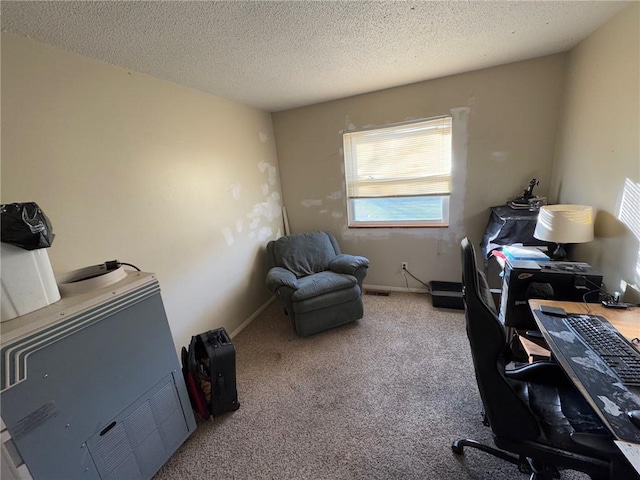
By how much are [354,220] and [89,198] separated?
2.54m

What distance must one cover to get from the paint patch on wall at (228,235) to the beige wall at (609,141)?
113 inches

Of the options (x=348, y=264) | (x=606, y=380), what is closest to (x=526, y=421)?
(x=606, y=380)

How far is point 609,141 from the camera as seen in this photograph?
1.65 metres

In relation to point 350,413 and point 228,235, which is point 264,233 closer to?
point 228,235

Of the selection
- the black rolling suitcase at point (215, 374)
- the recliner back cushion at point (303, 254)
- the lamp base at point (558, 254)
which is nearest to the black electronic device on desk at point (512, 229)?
the lamp base at point (558, 254)

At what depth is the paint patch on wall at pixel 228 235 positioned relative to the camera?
8.28 ft

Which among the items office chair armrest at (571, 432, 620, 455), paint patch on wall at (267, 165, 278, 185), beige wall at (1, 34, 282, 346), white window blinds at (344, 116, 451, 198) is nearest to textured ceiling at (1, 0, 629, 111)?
beige wall at (1, 34, 282, 346)

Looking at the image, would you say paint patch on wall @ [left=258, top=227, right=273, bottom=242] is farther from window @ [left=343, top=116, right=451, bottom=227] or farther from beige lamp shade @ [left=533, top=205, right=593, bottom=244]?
beige lamp shade @ [left=533, top=205, right=593, bottom=244]

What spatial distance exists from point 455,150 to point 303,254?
1.92 m

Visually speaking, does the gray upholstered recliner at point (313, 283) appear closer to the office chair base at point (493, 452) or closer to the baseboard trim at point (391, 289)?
the baseboard trim at point (391, 289)

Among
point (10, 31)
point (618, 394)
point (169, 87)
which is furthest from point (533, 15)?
point (10, 31)

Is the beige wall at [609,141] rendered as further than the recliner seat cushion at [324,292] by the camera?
No

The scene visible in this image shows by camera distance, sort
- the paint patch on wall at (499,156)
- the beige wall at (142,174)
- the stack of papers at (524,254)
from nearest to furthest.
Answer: the beige wall at (142,174)
the stack of papers at (524,254)
the paint patch on wall at (499,156)

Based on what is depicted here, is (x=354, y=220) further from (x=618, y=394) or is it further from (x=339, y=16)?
(x=618, y=394)
